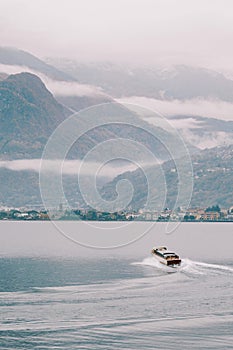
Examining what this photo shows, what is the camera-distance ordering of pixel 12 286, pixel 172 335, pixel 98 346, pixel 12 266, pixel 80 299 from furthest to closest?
pixel 12 266, pixel 12 286, pixel 80 299, pixel 172 335, pixel 98 346

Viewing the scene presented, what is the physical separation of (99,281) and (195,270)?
3236 centimetres

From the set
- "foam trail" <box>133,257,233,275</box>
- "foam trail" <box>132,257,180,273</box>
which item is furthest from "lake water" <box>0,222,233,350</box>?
"foam trail" <box>132,257,180,273</box>

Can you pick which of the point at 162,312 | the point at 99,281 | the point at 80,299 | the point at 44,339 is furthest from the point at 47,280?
the point at 44,339

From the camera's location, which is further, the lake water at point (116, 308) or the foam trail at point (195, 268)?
the foam trail at point (195, 268)

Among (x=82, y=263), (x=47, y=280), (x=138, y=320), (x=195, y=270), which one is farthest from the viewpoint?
(x=82, y=263)

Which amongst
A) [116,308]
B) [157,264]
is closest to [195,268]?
[157,264]

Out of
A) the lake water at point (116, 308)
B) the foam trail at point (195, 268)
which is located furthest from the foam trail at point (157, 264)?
the lake water at point (116, 308)

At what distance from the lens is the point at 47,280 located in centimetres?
14125

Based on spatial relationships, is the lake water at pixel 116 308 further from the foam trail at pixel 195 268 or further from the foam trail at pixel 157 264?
the foam trail at pixel 157 264

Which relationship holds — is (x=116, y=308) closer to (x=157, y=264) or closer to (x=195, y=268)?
(x=195, y=268)

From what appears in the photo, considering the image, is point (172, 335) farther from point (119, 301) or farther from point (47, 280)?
point (47, 280)

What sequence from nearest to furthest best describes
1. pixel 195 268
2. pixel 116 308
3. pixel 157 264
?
1. pixel 116 308
2. pixel 195 268
3. pixel 157 264

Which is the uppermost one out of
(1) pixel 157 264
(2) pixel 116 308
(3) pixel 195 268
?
(2) pixel 116 308


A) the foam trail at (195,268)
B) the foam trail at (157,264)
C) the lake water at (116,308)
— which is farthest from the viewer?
the foam trail at (157,264)
